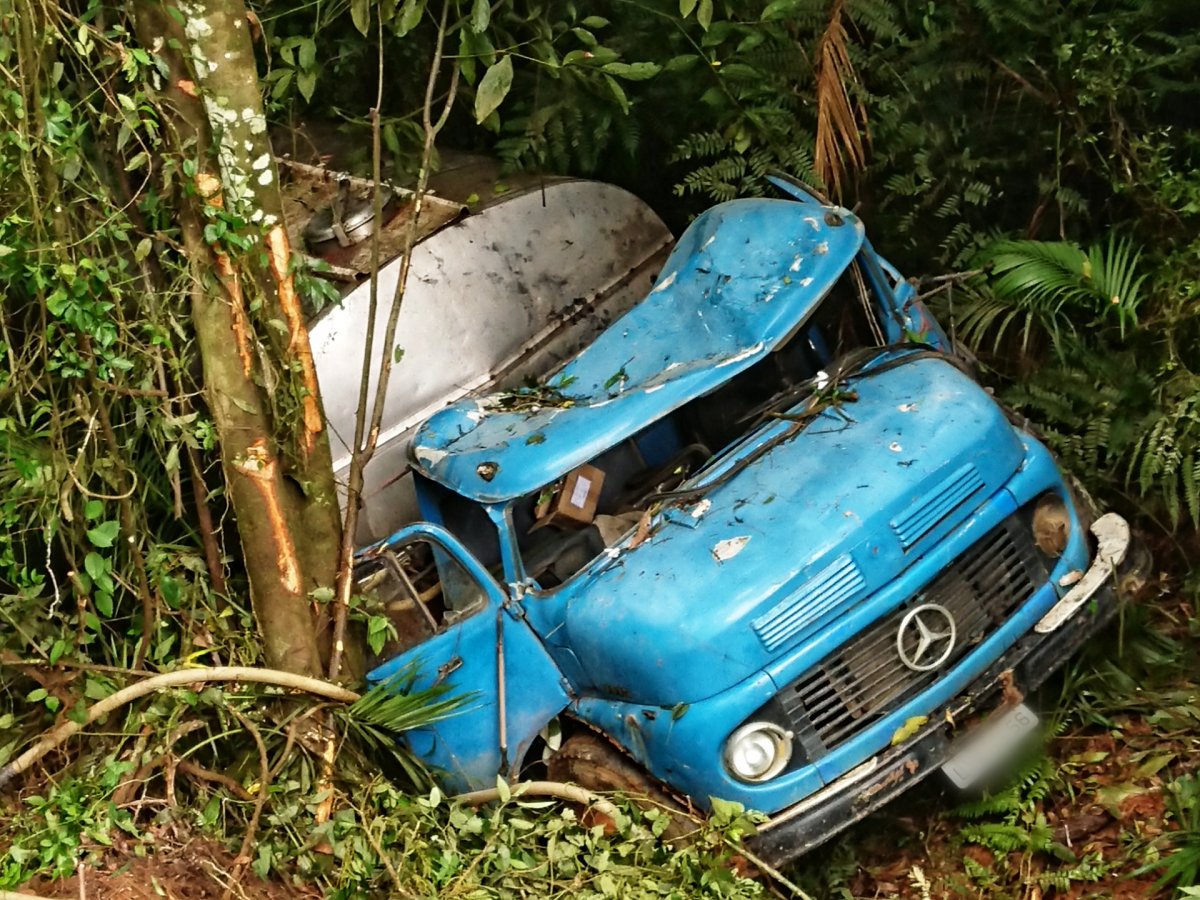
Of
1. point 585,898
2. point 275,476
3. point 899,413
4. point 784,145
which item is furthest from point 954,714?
point 784,145

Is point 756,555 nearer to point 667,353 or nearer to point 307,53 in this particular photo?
point 667,353

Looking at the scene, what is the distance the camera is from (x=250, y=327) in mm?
3613

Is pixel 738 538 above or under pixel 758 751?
above

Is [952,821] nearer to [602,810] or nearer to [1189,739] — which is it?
[1189,739]

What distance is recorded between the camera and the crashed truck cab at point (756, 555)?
11.3ft

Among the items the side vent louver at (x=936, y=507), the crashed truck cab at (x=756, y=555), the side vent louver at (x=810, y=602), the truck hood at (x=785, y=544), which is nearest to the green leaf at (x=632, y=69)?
the crashed truck cab at (x=756, y=555)

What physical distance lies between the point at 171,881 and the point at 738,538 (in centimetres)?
198

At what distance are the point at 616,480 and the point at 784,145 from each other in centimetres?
225

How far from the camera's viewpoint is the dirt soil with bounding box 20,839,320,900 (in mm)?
3186

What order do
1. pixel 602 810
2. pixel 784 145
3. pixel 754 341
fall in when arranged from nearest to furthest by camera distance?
pixel 602 810
pixel 754 341
pixel 784 145

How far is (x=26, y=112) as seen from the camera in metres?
3.34

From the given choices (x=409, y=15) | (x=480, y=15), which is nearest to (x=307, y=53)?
(x=409, y=15)

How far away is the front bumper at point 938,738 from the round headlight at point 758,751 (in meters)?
0.13

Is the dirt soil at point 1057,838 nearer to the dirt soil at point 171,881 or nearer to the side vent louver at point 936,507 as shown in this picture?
the side vent louver at point 936,507
